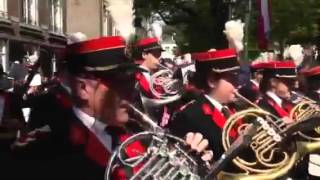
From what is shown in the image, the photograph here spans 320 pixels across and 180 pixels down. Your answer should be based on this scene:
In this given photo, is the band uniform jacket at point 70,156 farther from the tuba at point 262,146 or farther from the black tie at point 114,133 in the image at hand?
Answer: the tuba at point 262,146

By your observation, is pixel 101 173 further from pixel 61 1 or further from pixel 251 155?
pixel 61 1

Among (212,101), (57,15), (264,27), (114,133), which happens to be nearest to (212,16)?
(57,15)

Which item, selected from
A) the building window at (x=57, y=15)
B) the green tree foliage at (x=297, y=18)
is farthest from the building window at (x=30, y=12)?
the green tree foliage at (x=297, y=18)

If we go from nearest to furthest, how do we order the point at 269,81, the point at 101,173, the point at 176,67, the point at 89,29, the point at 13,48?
the point at 101,173, the point at 269,81, the point at 176,67, the point at 13,48, the point at 89,29

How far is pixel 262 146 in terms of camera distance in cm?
518

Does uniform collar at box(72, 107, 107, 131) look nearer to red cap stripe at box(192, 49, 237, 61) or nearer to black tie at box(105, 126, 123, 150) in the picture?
black tie at box(105, 126, 123, 150)

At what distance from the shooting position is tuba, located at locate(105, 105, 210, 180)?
3.25 meters

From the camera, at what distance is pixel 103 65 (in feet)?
11.1

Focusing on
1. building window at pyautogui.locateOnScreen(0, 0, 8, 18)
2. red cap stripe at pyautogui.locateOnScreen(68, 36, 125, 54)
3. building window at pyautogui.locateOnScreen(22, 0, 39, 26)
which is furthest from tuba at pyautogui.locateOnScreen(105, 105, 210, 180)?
building window at pyautogui.locateOnScreen(22, 0, 39, 26)

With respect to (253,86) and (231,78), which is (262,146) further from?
(253,86)

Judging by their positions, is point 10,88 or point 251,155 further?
point 10,88

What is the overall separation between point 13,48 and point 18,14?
55.9 inches

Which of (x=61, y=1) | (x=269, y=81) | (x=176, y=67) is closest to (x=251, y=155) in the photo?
(x=269, y=81)

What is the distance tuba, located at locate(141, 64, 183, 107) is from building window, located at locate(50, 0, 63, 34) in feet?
52.3
